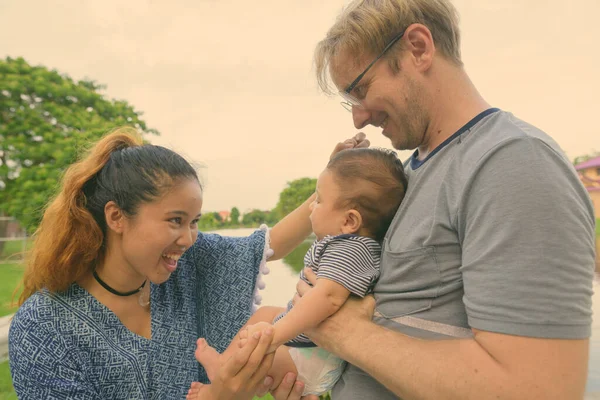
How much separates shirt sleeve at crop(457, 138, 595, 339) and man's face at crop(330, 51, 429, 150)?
15.2 inches

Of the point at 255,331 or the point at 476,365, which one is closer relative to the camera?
the point at 476,365

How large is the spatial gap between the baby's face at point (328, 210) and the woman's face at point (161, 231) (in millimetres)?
491

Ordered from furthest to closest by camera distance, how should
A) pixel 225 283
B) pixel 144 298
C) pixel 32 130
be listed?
pixel 32 130 → pixel 225 283 → pixel 144 298

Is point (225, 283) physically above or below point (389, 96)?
below

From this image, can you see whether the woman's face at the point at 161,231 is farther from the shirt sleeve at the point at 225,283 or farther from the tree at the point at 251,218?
the tree at the point at 251,218

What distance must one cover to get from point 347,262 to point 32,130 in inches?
606

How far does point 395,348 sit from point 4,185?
1590 cm

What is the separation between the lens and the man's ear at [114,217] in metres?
1.81

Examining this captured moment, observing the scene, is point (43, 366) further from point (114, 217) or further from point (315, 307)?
point (315, 307)

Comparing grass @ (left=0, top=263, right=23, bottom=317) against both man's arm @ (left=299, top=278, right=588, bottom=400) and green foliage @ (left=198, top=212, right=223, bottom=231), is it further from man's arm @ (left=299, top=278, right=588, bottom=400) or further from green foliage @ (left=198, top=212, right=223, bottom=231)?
man's arm @ (left=299, top=278, right=588, bottom=400)

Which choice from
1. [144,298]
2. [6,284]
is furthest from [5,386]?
[6,284]

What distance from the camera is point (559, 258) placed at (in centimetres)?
98

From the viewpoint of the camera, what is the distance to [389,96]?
4.75 feet

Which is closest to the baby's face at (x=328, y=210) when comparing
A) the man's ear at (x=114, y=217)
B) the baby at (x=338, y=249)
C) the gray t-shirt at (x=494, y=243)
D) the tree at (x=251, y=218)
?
A: the baby at (x=338, y=249)
